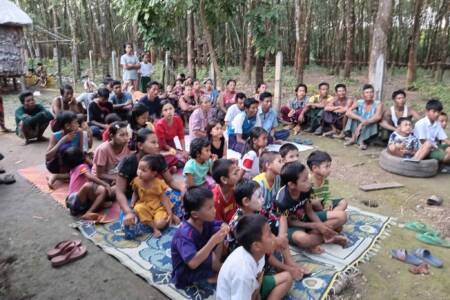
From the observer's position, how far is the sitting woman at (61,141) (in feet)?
15.0

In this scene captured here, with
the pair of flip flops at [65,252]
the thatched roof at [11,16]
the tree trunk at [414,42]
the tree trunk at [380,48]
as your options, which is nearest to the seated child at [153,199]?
the pair of flip flops at [65,252]

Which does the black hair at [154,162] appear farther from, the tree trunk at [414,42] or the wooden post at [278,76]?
the tree trunk at [414,42]

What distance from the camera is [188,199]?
2.57m

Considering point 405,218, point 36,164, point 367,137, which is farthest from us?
point 367,137

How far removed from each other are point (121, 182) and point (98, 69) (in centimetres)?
1726

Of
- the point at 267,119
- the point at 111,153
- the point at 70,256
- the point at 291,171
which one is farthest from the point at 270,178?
the point at 267,119

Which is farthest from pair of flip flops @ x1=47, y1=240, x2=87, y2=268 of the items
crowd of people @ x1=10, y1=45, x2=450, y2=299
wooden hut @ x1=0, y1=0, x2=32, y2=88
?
wooden hut @ x1=0, y1=0, x2=32, y2=88

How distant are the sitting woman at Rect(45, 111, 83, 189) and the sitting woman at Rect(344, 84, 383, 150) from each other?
460 cm

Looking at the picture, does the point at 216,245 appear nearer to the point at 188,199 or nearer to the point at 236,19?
the point at 188,199

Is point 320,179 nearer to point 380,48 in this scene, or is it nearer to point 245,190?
point 245,190

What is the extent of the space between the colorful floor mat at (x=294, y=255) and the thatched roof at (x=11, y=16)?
35.5ft

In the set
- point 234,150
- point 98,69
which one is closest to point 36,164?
point 234,150

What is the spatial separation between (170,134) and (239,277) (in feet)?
11.6

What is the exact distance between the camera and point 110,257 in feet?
10.7
